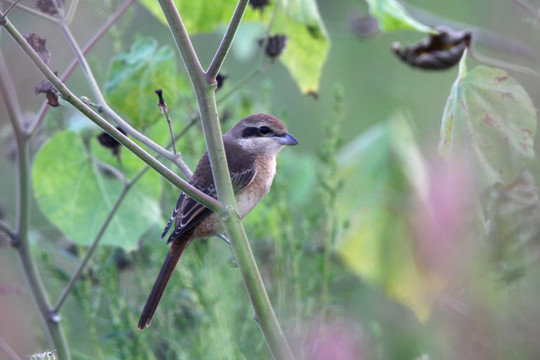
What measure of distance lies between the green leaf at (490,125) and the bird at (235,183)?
1.07 meters

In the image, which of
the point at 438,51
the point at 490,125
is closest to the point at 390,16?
the point at 438,51

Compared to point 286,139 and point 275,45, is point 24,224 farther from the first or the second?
point 286,139

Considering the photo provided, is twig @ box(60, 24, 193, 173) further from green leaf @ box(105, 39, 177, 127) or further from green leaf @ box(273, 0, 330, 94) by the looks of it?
green leaf @ box(273, 0, 330, 94)

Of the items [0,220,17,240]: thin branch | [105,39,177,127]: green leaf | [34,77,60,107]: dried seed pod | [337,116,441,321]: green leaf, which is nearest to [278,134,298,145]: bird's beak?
[337,116,441,321]: green leaf

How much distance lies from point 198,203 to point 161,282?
1.20 feet

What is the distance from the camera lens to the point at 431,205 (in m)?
1.55

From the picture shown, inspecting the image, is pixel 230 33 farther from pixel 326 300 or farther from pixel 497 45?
pixel 497 45

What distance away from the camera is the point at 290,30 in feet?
9.44

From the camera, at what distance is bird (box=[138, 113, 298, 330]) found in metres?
2.73

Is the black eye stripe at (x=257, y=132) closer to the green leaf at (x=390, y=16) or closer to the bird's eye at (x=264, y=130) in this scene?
the bird's eye at (x=264, y=130)

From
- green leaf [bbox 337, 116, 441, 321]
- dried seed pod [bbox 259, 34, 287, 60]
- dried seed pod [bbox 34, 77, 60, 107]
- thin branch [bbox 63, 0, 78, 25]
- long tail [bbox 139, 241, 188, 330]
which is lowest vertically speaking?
green leaf [bbox 337, 116, 441, 321]

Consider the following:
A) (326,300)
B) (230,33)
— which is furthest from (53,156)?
(230,33)

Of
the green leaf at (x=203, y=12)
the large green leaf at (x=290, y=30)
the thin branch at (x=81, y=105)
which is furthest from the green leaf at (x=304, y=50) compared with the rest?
the thin branch at (x=81, y=105)

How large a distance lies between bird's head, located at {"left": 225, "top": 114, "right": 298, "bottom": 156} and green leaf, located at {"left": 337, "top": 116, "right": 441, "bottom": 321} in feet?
1.16
